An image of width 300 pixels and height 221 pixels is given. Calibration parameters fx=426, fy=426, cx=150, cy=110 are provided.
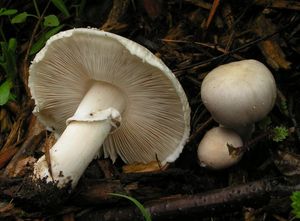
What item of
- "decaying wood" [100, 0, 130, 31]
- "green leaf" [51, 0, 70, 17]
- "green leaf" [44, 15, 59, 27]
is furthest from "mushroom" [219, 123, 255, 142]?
"green leaf" [51, 0, 70, 17]

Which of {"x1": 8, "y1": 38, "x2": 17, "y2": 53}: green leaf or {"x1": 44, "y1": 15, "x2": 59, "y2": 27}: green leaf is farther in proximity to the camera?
{"x1": 8, "y1": 38, "x2": 17, "y2": 53}: green leaf

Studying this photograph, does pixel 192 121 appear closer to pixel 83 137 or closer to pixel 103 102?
pixel 103 102

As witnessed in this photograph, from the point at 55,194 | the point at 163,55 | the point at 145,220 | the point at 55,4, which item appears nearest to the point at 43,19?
the point at 55,4

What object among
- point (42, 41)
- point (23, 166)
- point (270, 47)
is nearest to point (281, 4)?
point (270, 47)

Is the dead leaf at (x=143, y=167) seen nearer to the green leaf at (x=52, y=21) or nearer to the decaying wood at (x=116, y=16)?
the decaying wood at (x=116, y=16)

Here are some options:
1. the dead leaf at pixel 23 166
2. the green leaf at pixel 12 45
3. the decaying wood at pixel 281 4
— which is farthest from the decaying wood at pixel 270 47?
the green leaf at pixel 12 45

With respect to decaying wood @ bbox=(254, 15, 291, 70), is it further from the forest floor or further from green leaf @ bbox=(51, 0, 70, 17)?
green leaf @ bbox=(51, 0, 70, 17)
